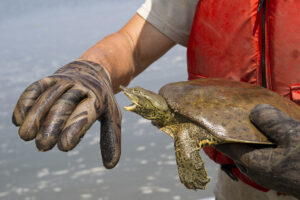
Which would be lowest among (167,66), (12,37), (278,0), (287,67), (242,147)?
(12,37)

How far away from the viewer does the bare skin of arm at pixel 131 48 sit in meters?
1.99

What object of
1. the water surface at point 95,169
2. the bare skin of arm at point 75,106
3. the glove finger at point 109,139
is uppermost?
the bare skin of arm at point 75,106

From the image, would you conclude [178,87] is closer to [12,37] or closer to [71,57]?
[71,57]

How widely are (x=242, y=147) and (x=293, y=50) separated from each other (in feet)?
1.40

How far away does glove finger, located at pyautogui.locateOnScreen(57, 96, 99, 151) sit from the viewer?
4.44 ft

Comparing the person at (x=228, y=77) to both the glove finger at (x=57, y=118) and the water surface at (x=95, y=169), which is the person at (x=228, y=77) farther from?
the water surface at (x=95, y=169)

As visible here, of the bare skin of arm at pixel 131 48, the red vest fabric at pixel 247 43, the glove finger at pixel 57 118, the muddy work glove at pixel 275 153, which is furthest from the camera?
the bare skin of arm at pixel 131 48

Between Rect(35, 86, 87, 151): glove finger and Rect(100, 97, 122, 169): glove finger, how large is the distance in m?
0.14

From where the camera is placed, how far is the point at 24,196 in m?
4.95

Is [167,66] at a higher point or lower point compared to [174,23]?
lower

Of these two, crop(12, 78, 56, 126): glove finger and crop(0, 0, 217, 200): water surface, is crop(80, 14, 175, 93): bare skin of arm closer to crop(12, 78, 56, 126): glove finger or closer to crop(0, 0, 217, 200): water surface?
crop(12, 78, 56, 126): glove finger

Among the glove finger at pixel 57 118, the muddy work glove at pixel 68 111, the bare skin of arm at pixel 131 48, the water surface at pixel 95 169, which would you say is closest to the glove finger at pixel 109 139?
the muddy work glove at pixel 68 111

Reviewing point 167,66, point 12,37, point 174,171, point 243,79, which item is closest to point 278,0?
point 243,79

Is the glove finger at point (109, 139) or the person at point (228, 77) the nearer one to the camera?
the person at point (228, 77)
